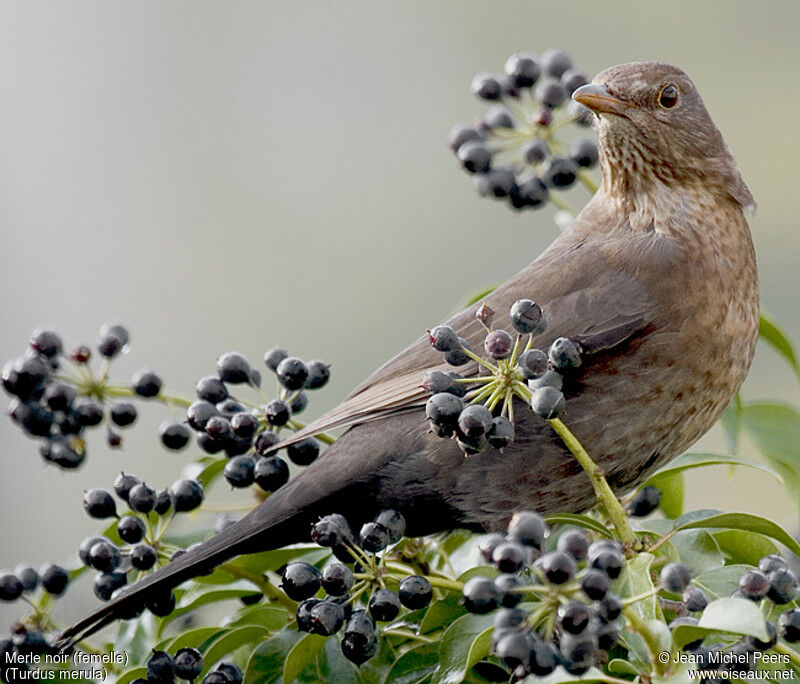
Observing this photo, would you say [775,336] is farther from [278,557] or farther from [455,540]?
[278,557]

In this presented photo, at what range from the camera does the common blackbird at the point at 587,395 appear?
2732 millimetres

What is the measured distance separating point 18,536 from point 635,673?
7.07m

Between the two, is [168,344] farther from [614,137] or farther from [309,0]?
[614,137]

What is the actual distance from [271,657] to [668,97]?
1.75 m

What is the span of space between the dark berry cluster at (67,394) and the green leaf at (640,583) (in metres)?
1.04

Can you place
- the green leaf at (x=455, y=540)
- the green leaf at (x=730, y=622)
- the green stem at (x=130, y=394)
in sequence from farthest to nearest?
the green leaf at (x=455, y=540) → the green stem at (x=130, y=394) → the green leaf at (x=730, y=622)

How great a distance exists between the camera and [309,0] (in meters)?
10.7

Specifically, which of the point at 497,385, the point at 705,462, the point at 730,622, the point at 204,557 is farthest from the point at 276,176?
the point at 730,622

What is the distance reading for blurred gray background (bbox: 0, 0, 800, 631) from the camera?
812 cm

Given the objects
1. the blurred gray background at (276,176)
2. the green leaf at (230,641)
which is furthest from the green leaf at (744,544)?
the blurred gray background at (276,176)

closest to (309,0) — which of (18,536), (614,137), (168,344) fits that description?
(168,344)

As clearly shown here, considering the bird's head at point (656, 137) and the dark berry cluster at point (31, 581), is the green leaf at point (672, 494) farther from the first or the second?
the dark berry cluster at point (31, 581)

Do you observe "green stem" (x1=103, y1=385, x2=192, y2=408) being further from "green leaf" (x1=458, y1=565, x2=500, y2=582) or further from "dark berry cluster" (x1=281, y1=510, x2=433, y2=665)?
"green leaf" (x1=458, y1=565, x2=500, y2=582)

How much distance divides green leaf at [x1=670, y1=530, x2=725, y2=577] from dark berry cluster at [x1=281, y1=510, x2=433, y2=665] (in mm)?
468
